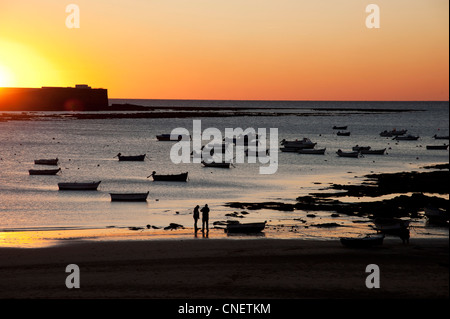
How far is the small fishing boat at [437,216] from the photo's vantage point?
35188mm

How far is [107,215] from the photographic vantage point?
39.3 metres

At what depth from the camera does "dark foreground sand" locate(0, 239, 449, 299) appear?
20.1m

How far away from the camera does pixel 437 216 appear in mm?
35469

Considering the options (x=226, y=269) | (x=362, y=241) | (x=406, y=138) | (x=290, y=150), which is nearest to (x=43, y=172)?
(x=290, y=150)

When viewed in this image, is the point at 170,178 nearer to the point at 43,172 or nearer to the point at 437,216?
the point at 43,172

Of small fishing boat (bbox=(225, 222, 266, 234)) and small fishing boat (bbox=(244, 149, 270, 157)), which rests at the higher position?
small fishing boat (bbox=(244, 149, 270, 157))

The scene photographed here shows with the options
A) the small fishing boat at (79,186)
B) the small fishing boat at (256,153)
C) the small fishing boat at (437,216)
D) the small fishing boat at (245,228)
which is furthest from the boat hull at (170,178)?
the small fishing boat at (256,153)

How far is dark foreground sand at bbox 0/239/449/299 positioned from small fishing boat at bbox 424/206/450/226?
6.02 metres

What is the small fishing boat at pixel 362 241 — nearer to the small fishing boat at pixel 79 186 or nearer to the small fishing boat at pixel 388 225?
the small fishing boat at pixel 388 225

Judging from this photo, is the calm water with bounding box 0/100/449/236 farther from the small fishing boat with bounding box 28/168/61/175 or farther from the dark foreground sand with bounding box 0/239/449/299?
the dark foreground sand with bounding box 0/239/449/299

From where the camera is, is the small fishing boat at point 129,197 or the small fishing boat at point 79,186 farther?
the small fishing boat at point 79,186

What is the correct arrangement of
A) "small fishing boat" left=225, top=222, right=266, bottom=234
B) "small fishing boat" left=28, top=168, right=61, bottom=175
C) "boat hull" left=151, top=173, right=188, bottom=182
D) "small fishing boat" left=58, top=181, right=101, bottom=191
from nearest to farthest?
"small fishing boat" left=225, top=222, right=266, bottom=234, "small fishing boat" left=58, top=181, right=101, bottom=191, "boat hull" left=151, top=173, right=188, bottom=182, "small fishing boat" left=28, top=168, right=61, bottom=175

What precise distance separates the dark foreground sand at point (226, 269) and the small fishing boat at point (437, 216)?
19.7ft

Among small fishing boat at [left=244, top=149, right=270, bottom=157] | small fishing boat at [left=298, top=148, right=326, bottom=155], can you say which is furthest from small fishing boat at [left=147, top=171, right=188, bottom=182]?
small fishing boat at [left=298, top=148, right=326, bottom=155]
